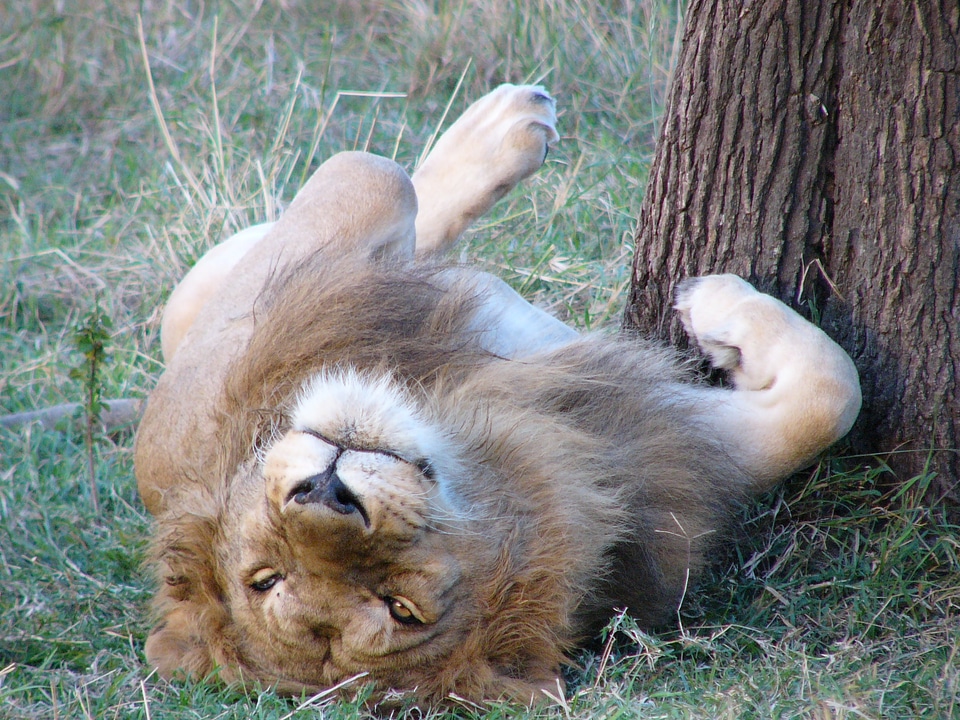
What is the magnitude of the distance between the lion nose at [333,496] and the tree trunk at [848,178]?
1.23m

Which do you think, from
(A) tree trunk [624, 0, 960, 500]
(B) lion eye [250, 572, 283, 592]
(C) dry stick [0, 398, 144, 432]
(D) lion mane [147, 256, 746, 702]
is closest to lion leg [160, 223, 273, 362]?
(C) dry stick [0, 398, 144, 432]

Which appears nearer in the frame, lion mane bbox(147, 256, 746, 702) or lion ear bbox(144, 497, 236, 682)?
lion mane bbox(147, 256, 746, 702)

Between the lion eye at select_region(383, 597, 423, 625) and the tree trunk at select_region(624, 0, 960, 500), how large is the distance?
1.21 m

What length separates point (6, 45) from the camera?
618 centimetres

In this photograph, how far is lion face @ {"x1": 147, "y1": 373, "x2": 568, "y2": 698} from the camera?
2.19 metres

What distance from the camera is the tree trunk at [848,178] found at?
2.51 m

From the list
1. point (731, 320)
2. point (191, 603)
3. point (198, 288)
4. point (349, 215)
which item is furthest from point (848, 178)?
point (198, 288)

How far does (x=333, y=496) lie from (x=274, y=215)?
2.69m

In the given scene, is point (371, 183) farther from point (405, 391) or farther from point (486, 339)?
point (405, 391)

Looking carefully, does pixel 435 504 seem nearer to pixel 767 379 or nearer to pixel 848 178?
pixel 767 379

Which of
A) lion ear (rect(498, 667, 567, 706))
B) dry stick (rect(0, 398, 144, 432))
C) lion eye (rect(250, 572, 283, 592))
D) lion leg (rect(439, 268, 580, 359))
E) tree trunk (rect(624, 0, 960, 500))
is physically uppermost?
tree trunk (rect(624, 0, 960, 500))

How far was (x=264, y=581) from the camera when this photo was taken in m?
2.40

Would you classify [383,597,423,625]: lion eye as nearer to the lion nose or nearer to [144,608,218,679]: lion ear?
the lion nose

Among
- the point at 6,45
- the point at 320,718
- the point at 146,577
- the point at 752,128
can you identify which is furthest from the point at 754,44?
the point at 6,45
